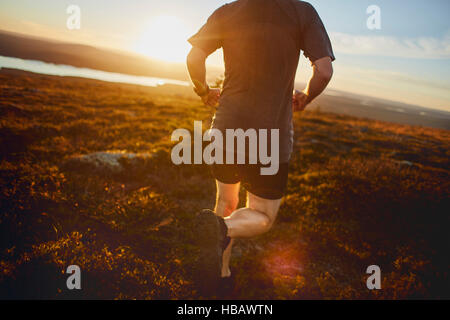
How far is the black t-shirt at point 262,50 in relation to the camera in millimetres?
1957

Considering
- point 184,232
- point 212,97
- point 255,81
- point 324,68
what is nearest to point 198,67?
point 212,97

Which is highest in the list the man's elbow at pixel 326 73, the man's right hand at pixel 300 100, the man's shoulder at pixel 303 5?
the man's shoulder at pixel 303 5

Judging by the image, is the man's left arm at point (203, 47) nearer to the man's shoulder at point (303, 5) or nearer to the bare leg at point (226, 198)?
the man's shoulder at point (303, 5)

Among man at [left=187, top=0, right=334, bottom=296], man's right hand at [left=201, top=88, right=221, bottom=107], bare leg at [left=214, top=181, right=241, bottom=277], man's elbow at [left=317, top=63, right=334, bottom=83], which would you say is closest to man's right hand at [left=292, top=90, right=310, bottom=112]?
man at [left=187, top=0, right=334, bottom=296]

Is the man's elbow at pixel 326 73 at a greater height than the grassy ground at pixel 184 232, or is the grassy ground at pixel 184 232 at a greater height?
the man's elbow at pixel 326 73

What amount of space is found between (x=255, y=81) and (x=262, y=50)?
0.85 feet

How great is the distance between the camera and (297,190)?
22.7 feet

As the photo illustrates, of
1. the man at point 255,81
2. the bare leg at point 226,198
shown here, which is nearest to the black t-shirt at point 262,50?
the man at point 255,81

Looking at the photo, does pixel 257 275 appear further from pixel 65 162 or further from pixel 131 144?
pixel 131 144

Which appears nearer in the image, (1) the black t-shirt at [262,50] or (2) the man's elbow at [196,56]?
(1) the black t-shirt at [262,50]

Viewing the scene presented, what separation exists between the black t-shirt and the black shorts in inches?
7.5

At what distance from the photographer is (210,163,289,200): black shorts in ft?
7.47

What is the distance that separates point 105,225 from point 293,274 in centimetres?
352
